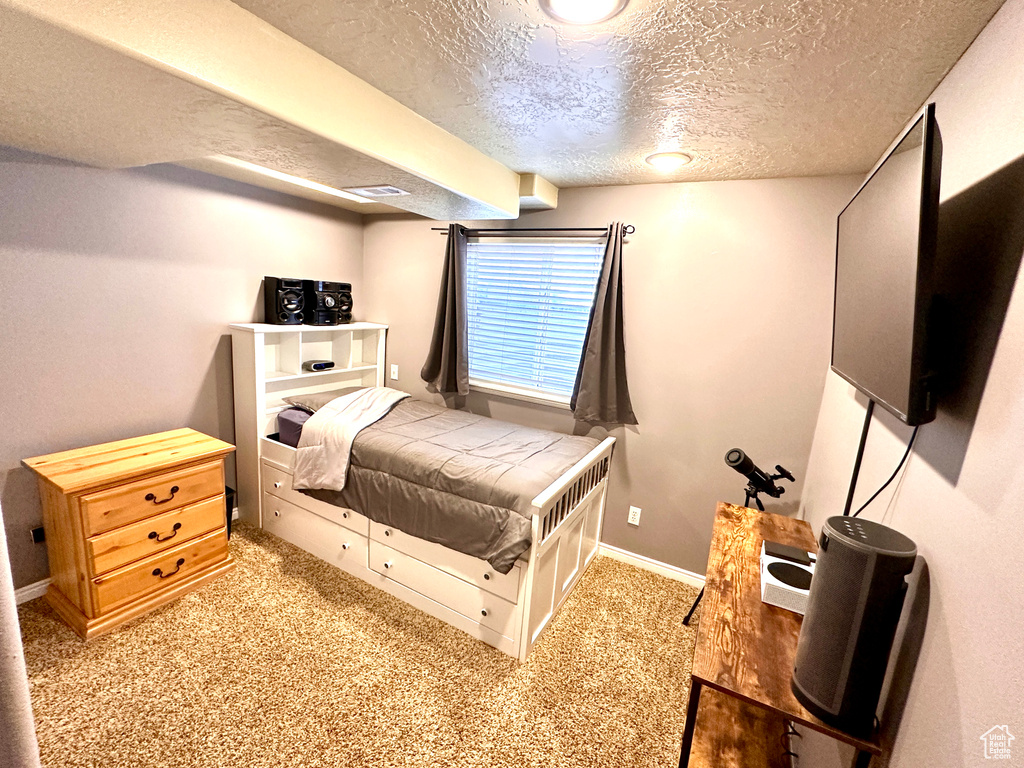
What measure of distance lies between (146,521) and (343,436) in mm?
973

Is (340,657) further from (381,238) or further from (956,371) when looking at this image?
(381,238)

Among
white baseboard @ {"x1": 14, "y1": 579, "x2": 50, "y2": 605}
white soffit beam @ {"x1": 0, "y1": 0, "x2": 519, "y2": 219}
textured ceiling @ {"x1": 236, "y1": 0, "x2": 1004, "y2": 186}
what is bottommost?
white baseboard @ {"x1": 14, "y1": 579, "x2": 50, "y2": 605}

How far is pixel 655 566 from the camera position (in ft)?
9.32

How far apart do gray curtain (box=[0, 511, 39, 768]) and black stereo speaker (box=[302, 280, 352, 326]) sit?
2964 millimetres

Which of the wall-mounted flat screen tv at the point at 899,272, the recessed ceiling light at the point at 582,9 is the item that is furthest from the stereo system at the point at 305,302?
the wall-mounted flat screen tv at the point at 899,272

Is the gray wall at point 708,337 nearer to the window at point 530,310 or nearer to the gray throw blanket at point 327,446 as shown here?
the window at point 530,310

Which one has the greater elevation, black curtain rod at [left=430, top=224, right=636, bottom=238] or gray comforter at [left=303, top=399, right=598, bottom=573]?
black curtain rod at [left=430, top=224, right=636, bottom=238]

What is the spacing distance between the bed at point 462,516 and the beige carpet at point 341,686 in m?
0.16

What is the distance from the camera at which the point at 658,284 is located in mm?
2652

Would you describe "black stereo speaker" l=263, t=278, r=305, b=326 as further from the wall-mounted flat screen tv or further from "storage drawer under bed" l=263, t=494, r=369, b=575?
the wall-mounted flat screen tv

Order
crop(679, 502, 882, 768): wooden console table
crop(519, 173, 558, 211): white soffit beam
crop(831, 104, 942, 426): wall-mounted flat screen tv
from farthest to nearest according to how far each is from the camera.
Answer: crop(519, 173, 558, 211): white soffit beam < crop(679, 502, 882, 768): wooden console table < crop(831, 104, 942, 426): wall-mounted flat screen tv

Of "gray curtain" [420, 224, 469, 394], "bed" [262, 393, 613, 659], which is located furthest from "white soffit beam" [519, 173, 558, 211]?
"bed" [262, 393, 613, 659]

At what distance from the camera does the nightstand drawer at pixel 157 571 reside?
2.04 metres
